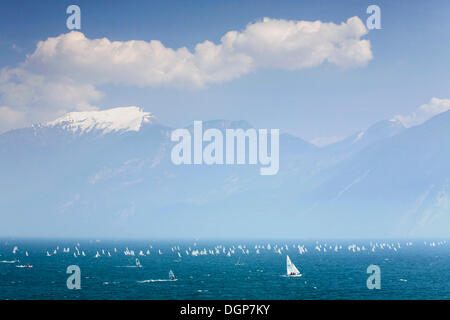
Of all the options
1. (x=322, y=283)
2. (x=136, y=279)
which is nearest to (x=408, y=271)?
(x=322, y=283)

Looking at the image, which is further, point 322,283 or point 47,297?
point 322,283

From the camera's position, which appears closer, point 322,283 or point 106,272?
point 322,283

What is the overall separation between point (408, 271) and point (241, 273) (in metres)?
32.9
